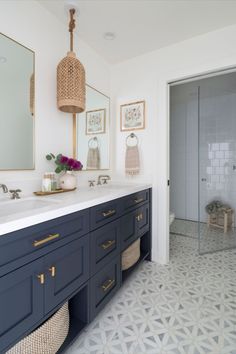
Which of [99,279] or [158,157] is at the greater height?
[158,157]

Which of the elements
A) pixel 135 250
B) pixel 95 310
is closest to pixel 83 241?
pixel 95 310

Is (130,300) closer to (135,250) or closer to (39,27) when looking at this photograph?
(135,250)

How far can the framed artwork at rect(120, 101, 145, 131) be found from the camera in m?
2.35

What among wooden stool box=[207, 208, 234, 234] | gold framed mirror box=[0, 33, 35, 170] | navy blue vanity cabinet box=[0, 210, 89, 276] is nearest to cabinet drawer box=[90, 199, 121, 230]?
navy blue vanity cabinet box=[0, 210, 89, 276]

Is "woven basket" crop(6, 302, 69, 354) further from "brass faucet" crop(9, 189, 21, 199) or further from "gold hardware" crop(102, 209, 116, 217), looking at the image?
"brass faucet" crop(9, 189, 21, 199)

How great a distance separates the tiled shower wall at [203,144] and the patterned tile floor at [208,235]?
22 centimetres

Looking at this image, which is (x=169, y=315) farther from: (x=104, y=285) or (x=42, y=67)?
(x=42, y=67)

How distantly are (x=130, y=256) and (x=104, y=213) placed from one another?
788 millimetres

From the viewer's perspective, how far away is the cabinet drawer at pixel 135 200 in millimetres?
1729

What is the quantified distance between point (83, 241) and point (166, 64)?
203cm

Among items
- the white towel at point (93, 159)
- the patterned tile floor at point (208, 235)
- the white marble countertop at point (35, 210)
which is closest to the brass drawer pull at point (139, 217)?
the white marble countertop at point (35, 210)

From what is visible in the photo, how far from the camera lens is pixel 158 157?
227cm

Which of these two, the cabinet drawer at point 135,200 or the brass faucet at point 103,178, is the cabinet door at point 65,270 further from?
the brass faucet at point 103,178

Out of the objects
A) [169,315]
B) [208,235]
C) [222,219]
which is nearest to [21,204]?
[169,315]
